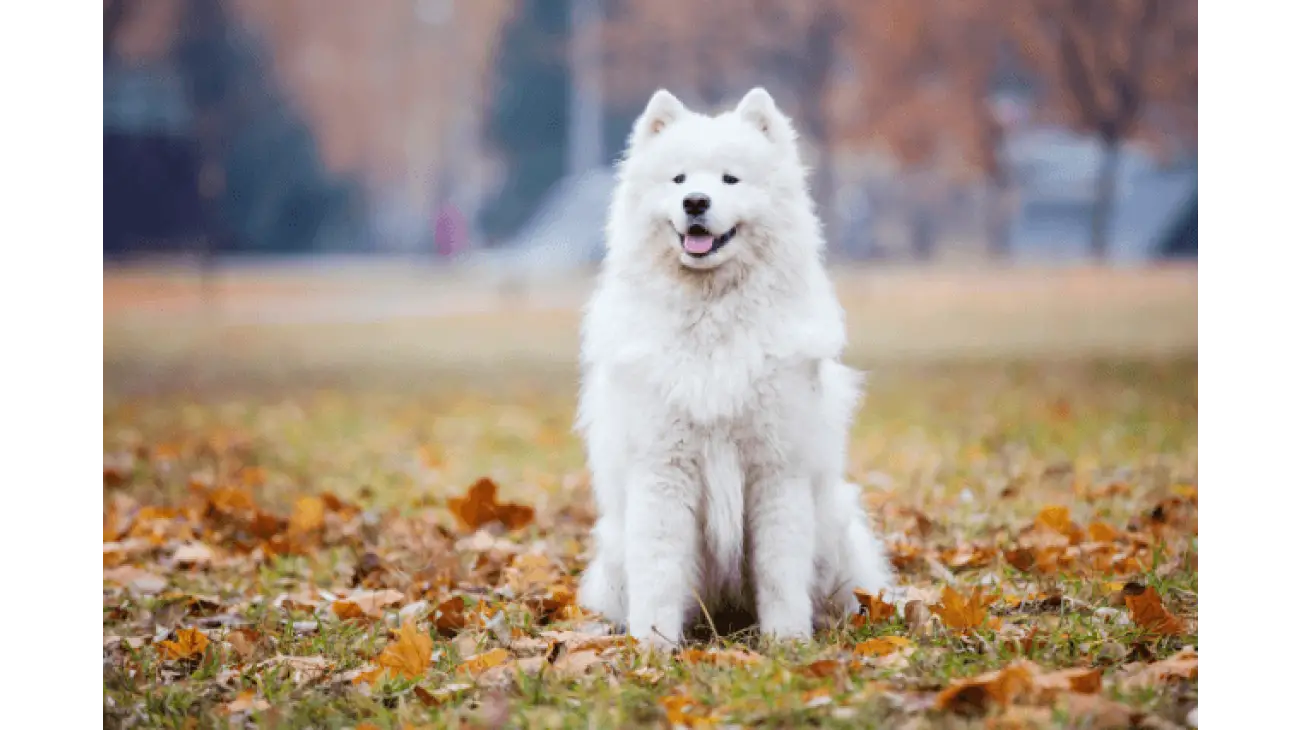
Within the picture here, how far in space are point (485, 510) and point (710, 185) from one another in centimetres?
233

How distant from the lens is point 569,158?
21703mm

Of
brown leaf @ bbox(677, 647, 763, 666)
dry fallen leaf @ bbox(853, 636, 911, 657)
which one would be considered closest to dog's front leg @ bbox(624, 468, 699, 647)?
brown leaf @ bbox(677, 647, 763, 666)

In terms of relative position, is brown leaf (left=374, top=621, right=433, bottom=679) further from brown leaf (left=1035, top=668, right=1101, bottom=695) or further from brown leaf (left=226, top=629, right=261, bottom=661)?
brown leaf (left=1035, top=668, right=1101, bottom=695)

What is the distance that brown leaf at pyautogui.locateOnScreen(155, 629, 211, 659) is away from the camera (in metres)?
3.54

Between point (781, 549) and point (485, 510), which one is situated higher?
point (781, 549)

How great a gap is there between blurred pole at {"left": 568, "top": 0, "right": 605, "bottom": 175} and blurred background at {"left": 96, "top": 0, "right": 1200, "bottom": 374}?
0.19 ft

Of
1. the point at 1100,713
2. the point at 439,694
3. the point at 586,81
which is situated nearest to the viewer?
the point at 1100,713

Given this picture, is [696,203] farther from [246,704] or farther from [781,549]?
[246,704]

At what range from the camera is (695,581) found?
3.64 meters

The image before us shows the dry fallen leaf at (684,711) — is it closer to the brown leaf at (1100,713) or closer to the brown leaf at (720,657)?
the brown leaf at (720,657)

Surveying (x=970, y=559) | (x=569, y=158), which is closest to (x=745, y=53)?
(x=569, y=158)

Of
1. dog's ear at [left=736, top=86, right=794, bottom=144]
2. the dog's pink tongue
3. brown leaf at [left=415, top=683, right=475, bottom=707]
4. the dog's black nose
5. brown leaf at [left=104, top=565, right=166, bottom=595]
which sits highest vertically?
dog's ear at [left=736, top=86, right=794, bottom=144]
